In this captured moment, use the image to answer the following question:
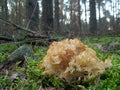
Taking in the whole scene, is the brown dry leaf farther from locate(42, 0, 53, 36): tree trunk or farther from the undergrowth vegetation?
locate(42, 0, 53, 36): tree trunk

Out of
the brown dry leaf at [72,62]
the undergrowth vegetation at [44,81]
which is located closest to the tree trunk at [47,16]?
the undergrowth vegetation at [44,81]

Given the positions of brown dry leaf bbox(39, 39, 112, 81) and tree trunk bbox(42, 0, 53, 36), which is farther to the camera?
tree trunk bbox(42, 0, 53, 36)

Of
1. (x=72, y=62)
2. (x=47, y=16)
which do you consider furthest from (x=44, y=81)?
(x=47, y=16)

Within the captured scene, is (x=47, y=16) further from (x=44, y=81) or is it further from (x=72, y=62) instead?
(x=72, y=62)

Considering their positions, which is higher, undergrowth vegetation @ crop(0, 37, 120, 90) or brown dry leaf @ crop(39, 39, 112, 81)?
brown dry leaf @ crop(39, 39, 112, 81)

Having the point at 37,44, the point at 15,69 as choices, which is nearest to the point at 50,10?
the point at 37,44

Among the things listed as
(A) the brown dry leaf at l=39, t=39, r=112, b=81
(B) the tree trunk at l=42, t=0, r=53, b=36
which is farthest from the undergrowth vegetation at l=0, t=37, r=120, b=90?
(B) the tree trunk at l=42, t=0, r=53, b=36

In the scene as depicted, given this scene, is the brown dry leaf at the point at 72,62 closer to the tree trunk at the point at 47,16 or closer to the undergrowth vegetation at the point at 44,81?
the undergrowth vegetation at the point at 44,81

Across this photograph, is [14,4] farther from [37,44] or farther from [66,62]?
[66,62]
